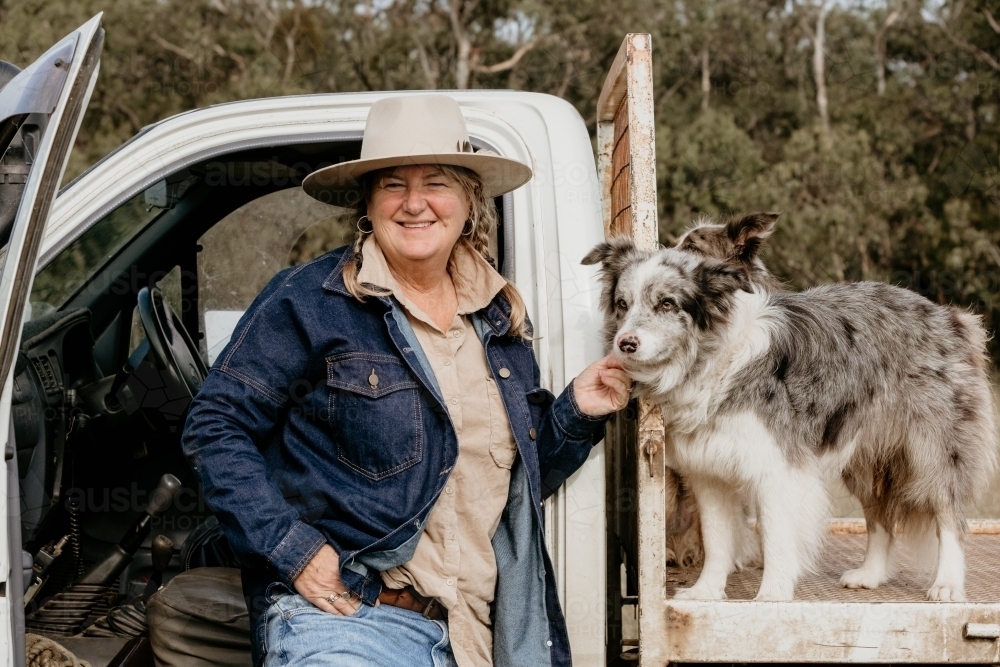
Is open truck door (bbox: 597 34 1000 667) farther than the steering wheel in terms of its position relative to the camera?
No

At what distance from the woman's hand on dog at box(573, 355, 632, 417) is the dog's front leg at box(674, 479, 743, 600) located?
0.50m

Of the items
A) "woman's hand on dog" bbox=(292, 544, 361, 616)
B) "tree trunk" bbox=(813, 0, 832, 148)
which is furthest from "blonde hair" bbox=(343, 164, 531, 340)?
"tree trunk" bbox=(813, 0, 832, 148)

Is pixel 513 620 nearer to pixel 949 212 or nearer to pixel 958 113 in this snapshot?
pixel 949 212

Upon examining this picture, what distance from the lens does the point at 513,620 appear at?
2.35 meters

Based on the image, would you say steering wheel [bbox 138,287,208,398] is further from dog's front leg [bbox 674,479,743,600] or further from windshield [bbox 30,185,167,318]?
dog's front leg [bbox 674,479,743,600]

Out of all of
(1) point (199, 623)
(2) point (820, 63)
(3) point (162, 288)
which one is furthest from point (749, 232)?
(2) point (820, 63)

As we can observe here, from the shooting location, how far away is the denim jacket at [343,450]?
2.21 metres

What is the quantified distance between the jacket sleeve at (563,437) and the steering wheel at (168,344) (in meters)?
1.36

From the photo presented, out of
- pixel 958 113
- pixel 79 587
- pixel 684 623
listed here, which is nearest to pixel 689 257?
pixel 684 623

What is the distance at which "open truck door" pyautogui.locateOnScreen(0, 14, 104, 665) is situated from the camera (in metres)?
1.87

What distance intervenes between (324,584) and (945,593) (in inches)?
59.8

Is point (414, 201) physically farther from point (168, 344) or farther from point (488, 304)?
point (168, 344)

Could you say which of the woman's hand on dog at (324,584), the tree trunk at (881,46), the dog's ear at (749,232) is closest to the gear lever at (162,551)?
the woman's hand on dog at (324,584)

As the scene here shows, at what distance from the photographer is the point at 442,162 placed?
2438 millimetres
